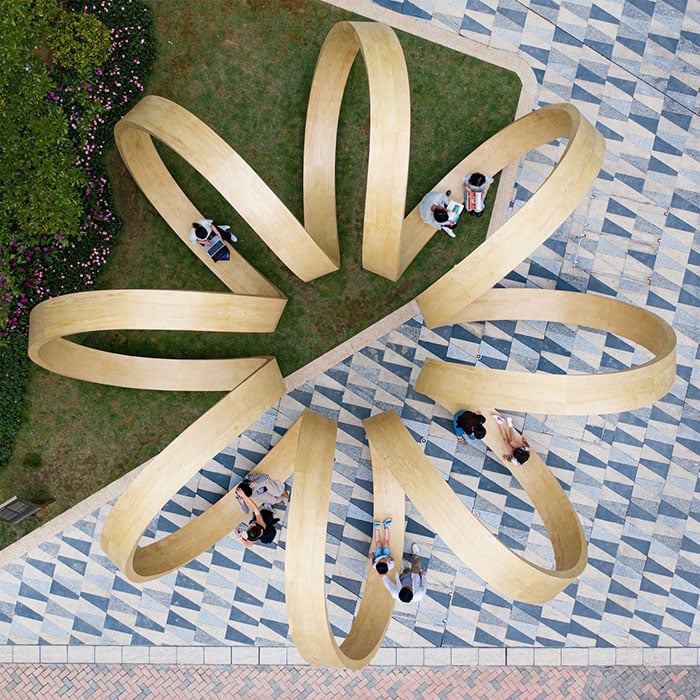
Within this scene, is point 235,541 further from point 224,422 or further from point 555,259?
point 555,259

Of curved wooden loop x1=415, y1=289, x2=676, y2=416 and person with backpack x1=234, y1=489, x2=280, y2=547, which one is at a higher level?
curved wooden loop x1=415, y1=289, x2=676, y2=416

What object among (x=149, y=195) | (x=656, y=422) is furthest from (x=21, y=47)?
(x=656, y=422)

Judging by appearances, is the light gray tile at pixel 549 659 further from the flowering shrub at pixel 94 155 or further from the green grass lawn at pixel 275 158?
the flowering shrub at pixel 94 155

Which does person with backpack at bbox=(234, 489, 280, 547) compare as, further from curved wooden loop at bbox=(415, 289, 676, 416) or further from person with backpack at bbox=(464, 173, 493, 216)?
person with backpack at bbox=(464, 173, 493, 216)

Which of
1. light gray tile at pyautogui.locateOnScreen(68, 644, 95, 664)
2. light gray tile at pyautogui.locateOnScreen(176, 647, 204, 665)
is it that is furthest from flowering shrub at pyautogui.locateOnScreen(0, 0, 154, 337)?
light gray tile at pyautogui.locateOnScreen(176, 647, 204, 665)

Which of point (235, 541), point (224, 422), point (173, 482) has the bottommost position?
point (235, 541)

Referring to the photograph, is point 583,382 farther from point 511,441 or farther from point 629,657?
point 629,657

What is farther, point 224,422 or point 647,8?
point 647,8

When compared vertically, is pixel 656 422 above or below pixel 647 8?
below
